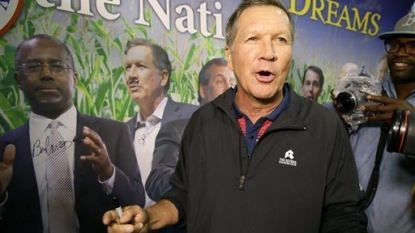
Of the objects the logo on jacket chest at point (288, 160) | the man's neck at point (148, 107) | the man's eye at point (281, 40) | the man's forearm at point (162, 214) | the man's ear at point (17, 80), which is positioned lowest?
the man's forearm at point (162, 214)

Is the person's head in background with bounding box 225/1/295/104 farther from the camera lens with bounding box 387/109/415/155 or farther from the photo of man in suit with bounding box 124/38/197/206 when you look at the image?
the photo of man in suit with bounding box 124/38/197/206

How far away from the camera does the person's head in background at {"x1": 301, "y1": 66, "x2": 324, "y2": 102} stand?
182 centimetres

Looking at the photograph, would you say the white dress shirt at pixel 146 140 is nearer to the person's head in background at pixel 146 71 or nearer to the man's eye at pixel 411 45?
the person's head in background at pixel 146 71

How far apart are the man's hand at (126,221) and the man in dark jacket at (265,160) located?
1 cm

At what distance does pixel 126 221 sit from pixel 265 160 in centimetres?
33

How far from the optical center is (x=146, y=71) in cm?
130

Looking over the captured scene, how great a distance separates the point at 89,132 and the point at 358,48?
147 centimetres

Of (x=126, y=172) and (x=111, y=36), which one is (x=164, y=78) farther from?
(x=126, y=172)

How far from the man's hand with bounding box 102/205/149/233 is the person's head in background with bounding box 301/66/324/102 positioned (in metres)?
1.24

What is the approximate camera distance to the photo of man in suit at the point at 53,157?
1075mm

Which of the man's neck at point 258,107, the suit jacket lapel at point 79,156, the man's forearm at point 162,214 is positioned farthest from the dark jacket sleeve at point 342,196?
the suit jacket lapel at point 79,156

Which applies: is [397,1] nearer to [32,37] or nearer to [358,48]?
[358,48]

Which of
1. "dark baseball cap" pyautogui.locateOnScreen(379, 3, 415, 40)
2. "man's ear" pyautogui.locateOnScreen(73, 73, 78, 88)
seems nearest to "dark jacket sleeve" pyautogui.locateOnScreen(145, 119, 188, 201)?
"man's ear" pyautogui.locateOnScreen(73, 73, 78, 88)
